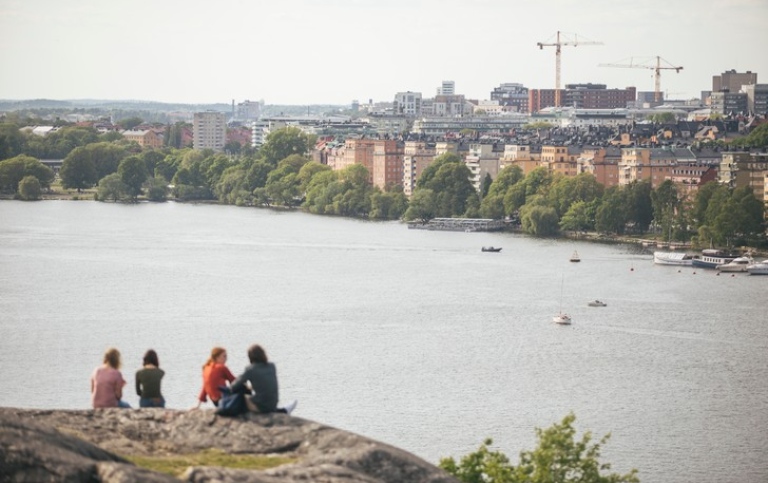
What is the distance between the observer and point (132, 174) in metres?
51.8

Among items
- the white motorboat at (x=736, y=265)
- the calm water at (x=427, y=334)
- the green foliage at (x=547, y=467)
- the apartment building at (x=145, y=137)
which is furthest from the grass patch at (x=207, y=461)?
the apartment building at (x=145, y=137)

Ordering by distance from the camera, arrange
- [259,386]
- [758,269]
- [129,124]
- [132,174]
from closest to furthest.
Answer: [259,386]
[758,269]
[132,174]
[129,124]

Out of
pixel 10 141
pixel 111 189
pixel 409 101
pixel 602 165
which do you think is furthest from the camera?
pixel 409 101

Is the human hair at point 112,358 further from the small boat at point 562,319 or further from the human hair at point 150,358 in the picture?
the small boat at point 562,319

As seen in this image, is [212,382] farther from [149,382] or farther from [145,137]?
[145,137]

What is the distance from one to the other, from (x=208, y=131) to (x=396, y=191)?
109ft

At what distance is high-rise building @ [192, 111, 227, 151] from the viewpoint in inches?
3130

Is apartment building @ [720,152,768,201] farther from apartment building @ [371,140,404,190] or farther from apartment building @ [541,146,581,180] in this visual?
apartment building @ [371,140,404,190]

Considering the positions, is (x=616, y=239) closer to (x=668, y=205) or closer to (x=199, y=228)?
(x=668, y=205)

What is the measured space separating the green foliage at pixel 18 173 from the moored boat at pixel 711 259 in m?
24.4

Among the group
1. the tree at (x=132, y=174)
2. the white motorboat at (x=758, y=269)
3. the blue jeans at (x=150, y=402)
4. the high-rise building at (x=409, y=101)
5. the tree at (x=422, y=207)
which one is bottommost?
the white motorboat at (x=758, y=269)

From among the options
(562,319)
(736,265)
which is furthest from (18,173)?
(562,319)

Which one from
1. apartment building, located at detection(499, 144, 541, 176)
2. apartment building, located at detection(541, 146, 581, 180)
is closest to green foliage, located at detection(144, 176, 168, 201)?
apartment building, located at detection(499, 144, 541, 176)

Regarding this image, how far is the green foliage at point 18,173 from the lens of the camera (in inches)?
2032
